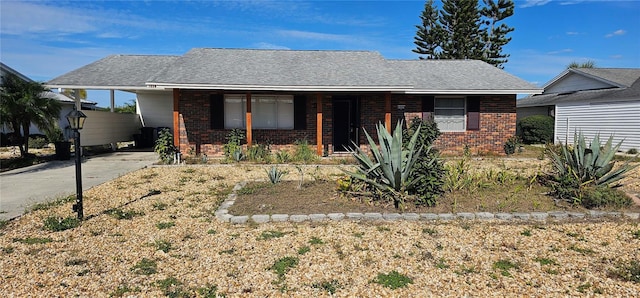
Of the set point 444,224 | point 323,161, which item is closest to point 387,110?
point 323,161

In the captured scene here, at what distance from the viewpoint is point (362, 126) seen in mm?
13297

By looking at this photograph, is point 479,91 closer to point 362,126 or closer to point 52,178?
point 362,126

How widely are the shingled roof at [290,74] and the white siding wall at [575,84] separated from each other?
7968 mm

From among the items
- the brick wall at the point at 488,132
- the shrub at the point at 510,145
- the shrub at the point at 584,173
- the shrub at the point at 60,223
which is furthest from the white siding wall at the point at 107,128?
the shrub at the point at 510,145

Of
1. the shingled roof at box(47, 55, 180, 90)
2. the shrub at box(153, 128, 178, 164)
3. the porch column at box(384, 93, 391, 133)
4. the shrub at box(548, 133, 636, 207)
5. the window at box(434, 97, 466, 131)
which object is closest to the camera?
the shrub at box(548, 133, 636, 207)

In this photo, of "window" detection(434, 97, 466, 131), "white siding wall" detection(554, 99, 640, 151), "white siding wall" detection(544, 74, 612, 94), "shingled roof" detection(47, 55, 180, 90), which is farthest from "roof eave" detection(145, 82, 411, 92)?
"white siding wall" detection(544, 74, 612, 94)

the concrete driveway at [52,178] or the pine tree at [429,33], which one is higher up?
the pine tree at [429,33]

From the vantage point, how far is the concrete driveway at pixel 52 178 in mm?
6698

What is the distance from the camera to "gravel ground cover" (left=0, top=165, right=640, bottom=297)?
3.41m

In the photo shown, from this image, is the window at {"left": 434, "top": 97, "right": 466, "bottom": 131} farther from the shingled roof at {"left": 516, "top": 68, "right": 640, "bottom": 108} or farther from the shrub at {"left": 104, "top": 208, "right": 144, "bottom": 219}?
the shrub at {"left": 104, "top": 208, "right": 144, "bottom": 219}

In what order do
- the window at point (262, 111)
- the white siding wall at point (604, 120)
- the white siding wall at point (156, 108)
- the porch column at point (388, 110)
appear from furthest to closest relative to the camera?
the white siding wall at point (156, 108) < the white siding wall at point (604, 120) < the window at point (262, 111) < the porch column at point (388, 110)

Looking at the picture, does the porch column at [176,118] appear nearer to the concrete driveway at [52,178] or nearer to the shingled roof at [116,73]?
the concrete driveway at [52,178]

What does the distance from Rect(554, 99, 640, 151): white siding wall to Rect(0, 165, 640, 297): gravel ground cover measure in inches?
452

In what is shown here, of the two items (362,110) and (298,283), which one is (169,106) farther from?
A: (298,283)
